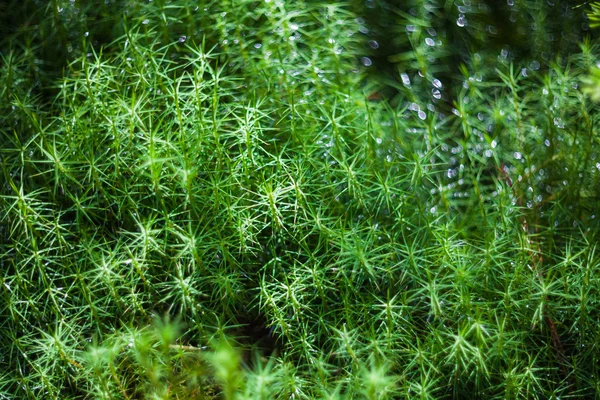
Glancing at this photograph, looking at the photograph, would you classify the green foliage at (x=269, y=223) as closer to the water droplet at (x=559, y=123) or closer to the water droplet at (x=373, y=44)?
the water droplet at (x=559, y=123)

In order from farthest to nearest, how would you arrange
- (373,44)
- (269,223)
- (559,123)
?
(373,44), (559,123), (269,223)

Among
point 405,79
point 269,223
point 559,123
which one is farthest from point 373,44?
point 269,223

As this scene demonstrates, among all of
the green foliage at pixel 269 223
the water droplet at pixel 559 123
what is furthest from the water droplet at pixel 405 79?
the water droplet at pixel 559 123

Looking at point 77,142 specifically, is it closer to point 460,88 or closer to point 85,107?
point 85,107

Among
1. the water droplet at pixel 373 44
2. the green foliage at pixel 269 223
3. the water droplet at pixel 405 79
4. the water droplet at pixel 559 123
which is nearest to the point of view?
the green foliage at pixel 269 223

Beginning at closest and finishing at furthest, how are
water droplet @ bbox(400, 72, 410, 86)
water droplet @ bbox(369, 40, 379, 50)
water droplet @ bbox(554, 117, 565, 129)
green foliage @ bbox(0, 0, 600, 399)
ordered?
green foliage @ bbox(0, 0, 600, 399), water droplet @ bbox(554, 117, 565, 129), water droplet @ bbox(400, 72, 410, 86), water droplet @ bbox(369, 40, 379, 50)

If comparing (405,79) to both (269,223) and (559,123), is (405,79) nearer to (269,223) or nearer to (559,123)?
(559,123)

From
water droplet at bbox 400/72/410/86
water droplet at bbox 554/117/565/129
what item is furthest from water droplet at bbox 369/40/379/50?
water droplet at bbox 554/117/565/129

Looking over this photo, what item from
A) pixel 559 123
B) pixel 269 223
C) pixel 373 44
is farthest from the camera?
pixel 373 44

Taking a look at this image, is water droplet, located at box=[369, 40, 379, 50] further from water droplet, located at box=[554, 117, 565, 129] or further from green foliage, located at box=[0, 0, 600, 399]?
water droplet, located at box=[554, 117, 565, 129]

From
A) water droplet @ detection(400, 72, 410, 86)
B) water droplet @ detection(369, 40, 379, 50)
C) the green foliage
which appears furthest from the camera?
water droplet @ detection(369, 40, 379, 50)
